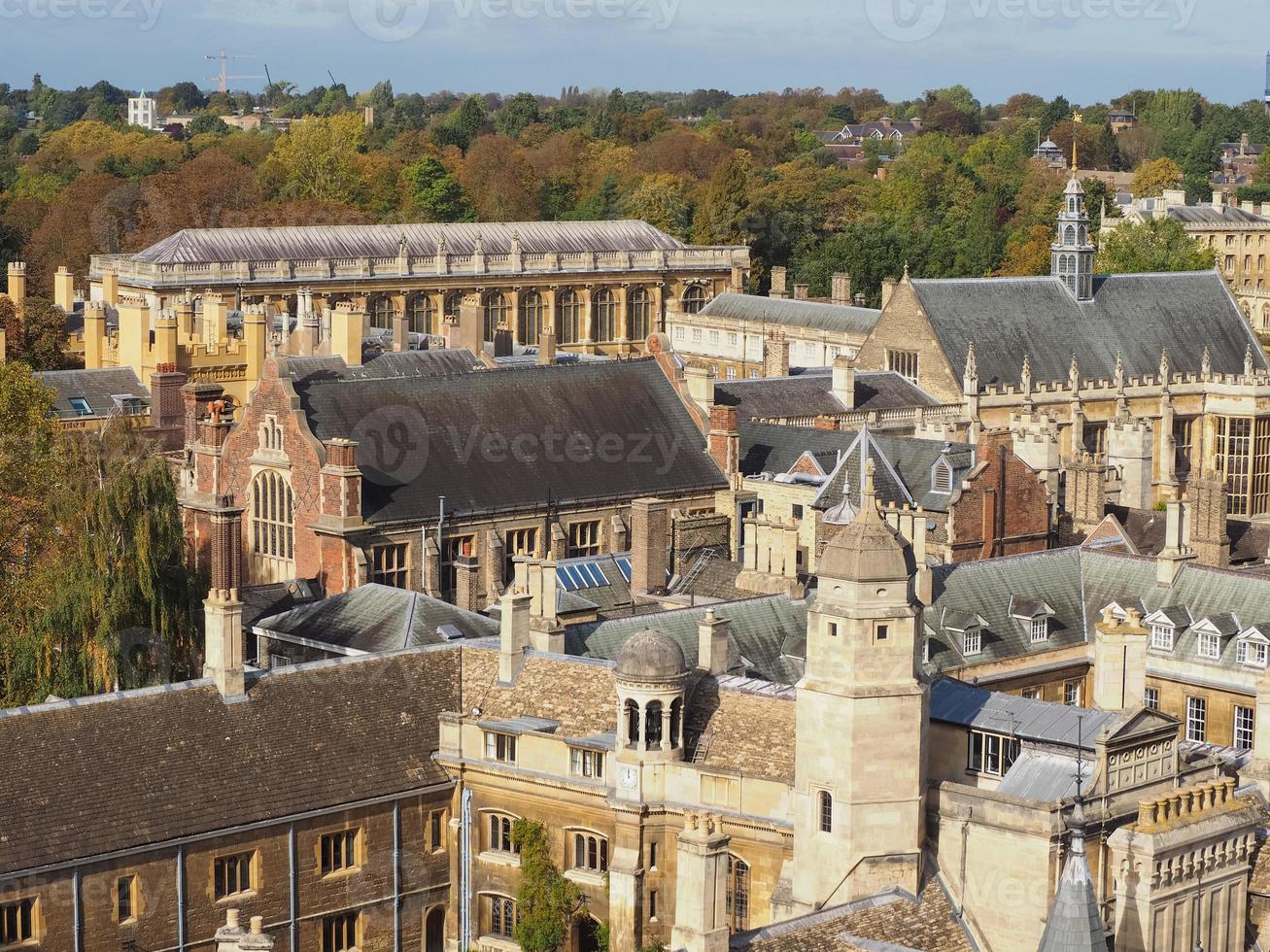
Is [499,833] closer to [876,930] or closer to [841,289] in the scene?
[876,930]

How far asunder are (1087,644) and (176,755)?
24.6 m

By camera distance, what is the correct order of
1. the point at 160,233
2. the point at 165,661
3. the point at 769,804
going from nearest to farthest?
the point at 769,804
the point at 165,661
the point at 160,233

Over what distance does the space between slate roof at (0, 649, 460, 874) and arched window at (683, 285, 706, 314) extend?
86836 mm

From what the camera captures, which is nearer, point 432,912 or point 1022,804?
point 1022,804

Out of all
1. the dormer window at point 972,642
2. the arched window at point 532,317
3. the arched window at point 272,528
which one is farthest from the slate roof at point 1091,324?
the dormer window at point 972,642

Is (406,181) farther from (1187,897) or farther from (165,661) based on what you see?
(1187,897)

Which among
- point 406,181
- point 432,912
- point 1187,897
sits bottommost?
point 432,912

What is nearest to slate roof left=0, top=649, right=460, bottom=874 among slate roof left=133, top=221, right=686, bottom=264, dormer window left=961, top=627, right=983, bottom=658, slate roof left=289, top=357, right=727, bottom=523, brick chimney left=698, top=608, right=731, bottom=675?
brick chimney left=698, top=608, right=731, bottom=675

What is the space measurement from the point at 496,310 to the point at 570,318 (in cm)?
545

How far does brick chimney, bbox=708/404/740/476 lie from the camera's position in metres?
77.3

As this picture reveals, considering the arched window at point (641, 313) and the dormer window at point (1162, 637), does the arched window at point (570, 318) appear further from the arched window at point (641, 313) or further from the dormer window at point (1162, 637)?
the dormer window at point (1162, 637)

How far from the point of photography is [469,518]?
71.1 meters

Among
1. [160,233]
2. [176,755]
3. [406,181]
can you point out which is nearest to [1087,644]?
[176,755]

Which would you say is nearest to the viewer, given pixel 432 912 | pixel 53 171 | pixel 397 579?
pixel 432 912
